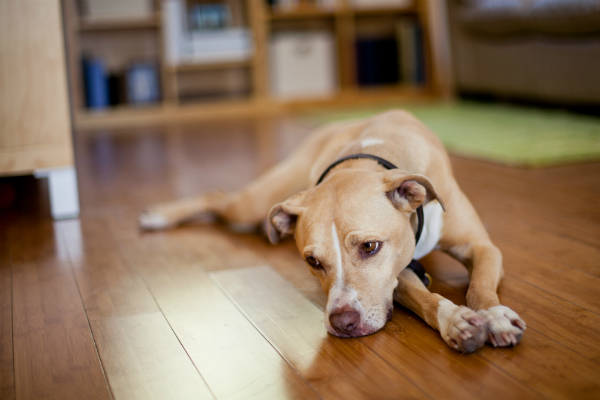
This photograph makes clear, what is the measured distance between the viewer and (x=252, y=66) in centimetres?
607

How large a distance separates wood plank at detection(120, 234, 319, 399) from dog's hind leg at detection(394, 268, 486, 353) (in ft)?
1.07

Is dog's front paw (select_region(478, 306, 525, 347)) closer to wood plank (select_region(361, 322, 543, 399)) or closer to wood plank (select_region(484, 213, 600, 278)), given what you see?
wood plank (select_region(361, 322, 543, 399))

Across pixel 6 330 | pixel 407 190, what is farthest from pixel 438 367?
pixel 6 330

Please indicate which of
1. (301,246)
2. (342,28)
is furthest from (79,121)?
(301,246)

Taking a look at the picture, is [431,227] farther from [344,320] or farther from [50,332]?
[50,332]

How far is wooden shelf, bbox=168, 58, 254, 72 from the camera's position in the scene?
19.2ft

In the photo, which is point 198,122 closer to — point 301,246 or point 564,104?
point 564,104

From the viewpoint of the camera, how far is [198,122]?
5.60 m

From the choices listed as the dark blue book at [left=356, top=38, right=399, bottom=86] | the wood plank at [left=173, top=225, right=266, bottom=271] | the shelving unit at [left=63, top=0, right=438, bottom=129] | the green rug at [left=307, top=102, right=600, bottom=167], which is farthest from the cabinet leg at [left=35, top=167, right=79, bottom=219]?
the dark blue book at [left=356, top=38, right=399, bottom=86]

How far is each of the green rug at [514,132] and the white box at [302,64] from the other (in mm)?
1114

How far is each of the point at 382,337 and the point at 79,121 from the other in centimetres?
477

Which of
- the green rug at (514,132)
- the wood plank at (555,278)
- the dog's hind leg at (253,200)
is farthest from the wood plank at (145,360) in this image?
the green rug at (514,132)

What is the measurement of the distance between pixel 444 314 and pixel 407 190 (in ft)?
0.95

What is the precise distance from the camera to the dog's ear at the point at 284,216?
4.91 ft
